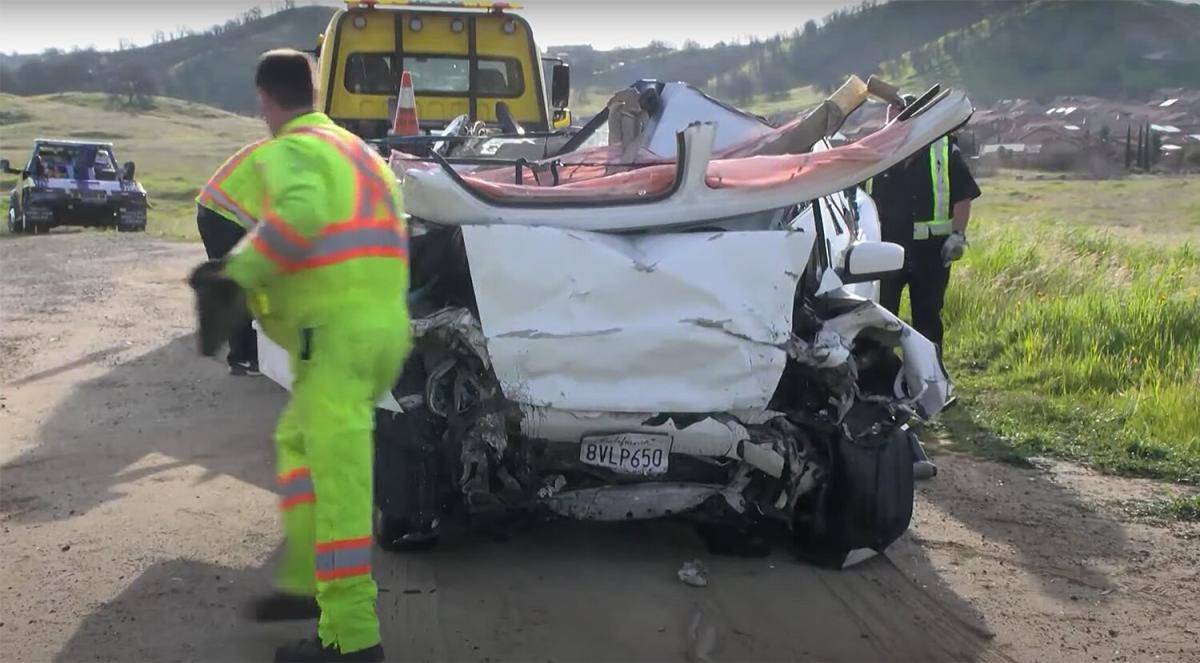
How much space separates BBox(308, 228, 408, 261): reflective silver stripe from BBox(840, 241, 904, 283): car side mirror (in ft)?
8.12

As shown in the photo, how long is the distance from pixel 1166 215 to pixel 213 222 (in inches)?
1032

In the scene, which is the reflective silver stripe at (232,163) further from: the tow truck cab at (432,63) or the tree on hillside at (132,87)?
the tree on hillside at (132,87)

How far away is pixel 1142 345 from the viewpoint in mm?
8648

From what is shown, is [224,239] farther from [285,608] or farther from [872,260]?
[872,260]

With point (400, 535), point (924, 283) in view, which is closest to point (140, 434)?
point (400, 535)

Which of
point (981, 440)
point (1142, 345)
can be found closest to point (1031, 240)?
point (1142, 345)

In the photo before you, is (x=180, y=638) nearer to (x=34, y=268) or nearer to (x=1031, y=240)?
(x=1031, y=240)

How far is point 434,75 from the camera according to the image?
11.2m

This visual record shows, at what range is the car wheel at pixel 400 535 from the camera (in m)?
4.86

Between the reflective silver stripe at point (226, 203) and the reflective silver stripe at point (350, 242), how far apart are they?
0.28m

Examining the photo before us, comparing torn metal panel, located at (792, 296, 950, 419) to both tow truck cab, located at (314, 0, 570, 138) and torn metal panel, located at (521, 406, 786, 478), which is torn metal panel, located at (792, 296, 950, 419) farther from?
tow truck cab, located at (314, 0, 570, 138)

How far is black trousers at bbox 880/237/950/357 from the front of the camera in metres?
8.09

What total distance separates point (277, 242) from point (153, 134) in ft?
229

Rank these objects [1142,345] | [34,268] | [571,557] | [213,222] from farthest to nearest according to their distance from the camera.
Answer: [34,268] → [1142,345] → [213,222] → [571,557]
